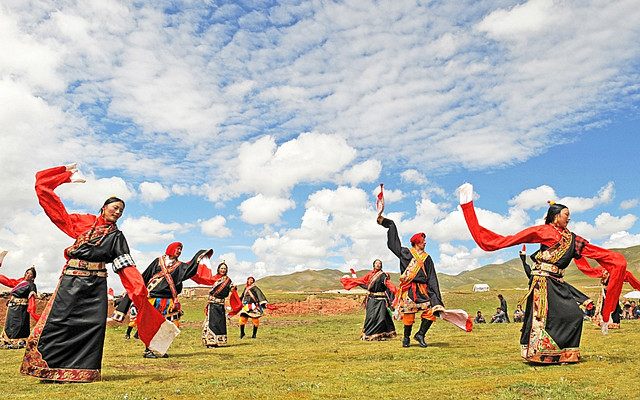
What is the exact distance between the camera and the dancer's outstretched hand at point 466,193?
9.89m

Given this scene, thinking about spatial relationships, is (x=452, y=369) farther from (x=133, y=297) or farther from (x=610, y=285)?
(x=133, y=297)

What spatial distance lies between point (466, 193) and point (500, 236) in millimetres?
1041

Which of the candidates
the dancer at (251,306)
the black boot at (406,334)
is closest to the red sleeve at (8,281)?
the dancer at (251,306)

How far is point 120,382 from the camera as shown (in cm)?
844

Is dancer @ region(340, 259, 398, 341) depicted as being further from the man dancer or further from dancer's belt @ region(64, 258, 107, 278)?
dancer's belt @ region(64, 258, 107, 278)

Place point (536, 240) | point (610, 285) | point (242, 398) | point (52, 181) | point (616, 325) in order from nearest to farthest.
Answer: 1. point (242, 398)
2. point (52, 181)
3. point (536, 240)
4. point (610, 285)
5. point (616, 325)

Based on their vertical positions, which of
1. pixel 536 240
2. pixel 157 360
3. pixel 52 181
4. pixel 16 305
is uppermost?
pixel 52 181

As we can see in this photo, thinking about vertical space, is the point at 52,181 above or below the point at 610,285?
above

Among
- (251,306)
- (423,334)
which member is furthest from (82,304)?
(251,306)

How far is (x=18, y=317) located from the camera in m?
17.0

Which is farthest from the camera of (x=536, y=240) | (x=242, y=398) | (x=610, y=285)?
(x=610, y=285)

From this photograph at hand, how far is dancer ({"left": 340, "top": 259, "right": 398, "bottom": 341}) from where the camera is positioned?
56.0 ft

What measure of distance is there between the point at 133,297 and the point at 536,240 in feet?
23.3

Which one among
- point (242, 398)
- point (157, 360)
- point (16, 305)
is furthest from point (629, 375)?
point (16, 305)
